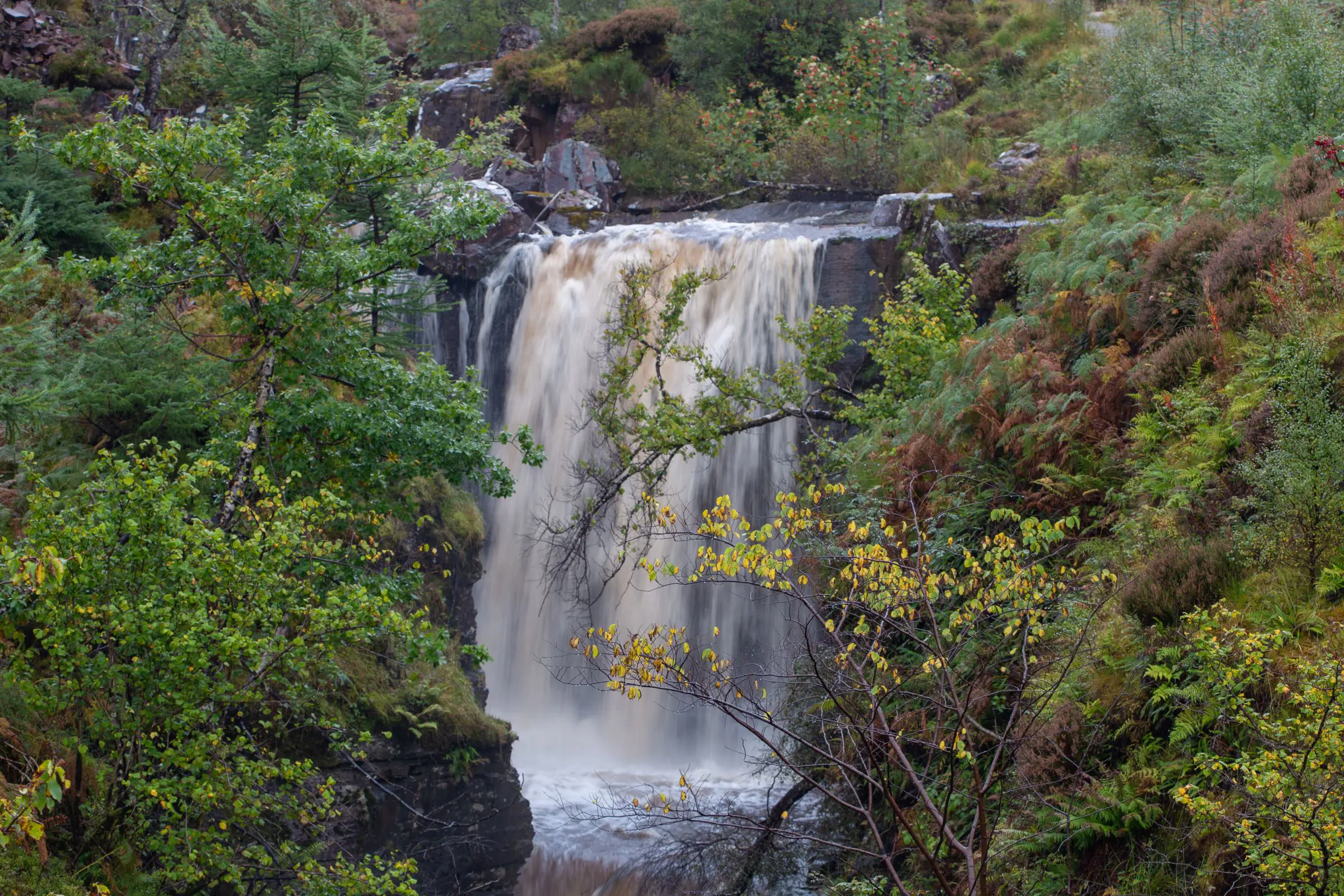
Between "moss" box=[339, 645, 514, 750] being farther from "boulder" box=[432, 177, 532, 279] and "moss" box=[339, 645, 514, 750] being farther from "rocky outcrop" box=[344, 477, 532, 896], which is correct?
"boulder" box=[432, 177, 532, 279]

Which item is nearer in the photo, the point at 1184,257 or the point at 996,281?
the point at 1184,257

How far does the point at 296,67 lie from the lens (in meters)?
13.9

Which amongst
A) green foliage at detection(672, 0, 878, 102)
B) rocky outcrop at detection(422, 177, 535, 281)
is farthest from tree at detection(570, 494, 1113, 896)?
green foliage at detection(672, 0, 878, 102)

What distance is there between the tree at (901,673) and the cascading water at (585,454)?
6004 mm

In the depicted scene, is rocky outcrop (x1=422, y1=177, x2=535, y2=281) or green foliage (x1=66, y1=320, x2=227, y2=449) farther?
rocky outcrop (x1=422, y1=177, x2=535, y2=281)

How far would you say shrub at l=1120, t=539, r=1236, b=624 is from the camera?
732 cm

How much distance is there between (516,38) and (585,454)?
19.3 metres

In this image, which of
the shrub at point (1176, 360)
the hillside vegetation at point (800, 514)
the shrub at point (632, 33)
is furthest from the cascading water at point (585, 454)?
the shrub at point (632, 33)

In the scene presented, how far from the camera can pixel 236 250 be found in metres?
9.62

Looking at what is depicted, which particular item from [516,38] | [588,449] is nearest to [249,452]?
[588,449]

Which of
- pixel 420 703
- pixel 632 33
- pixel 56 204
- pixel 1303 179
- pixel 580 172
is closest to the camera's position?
pixel 1303 179

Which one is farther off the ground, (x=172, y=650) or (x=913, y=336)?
(x=913, y=336)

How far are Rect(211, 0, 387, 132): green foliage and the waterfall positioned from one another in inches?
199

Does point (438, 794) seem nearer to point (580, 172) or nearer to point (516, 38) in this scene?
point (580, 172)
